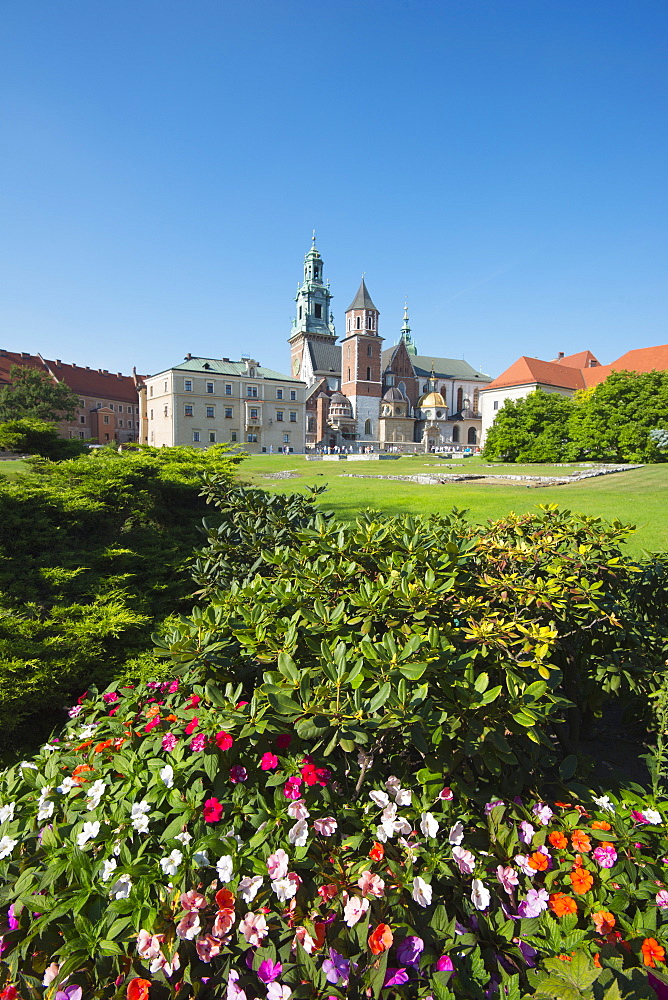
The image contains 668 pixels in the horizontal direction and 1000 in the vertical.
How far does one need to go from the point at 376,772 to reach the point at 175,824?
905 mm

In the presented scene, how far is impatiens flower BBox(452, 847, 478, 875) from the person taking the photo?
1.89 m

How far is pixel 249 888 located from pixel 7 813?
123 centimetres

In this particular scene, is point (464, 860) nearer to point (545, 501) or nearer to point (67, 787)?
point (67, 787)

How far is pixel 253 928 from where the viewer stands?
1638 millimetres

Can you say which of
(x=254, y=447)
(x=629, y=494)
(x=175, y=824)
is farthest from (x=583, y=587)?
(x=254, y=447)

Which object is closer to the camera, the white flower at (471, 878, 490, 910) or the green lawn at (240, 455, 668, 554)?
the white flower at (471, 878, 490, 910)

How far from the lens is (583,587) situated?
2.69 m

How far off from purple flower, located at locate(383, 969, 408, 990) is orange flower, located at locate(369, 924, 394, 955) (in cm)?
6

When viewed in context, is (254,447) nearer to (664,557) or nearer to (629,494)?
(629,494)

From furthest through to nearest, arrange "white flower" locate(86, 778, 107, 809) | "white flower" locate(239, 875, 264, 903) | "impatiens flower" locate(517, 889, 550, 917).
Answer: "white flower" locate(86, 778, 107, 809) → "impatiens flower" locate(517, 889, 550, 917) → "white flower" locate(239, 875, 264, 903)

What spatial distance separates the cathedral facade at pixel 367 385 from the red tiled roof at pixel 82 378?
28.3 m

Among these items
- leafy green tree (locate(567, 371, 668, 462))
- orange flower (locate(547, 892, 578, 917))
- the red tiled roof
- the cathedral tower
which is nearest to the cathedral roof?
the cathedral tower

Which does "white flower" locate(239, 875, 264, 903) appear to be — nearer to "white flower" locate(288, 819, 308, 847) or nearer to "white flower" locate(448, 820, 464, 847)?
"white flower" locate(288, 819, 308, 847)

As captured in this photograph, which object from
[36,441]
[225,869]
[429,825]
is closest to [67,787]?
[225,869]
